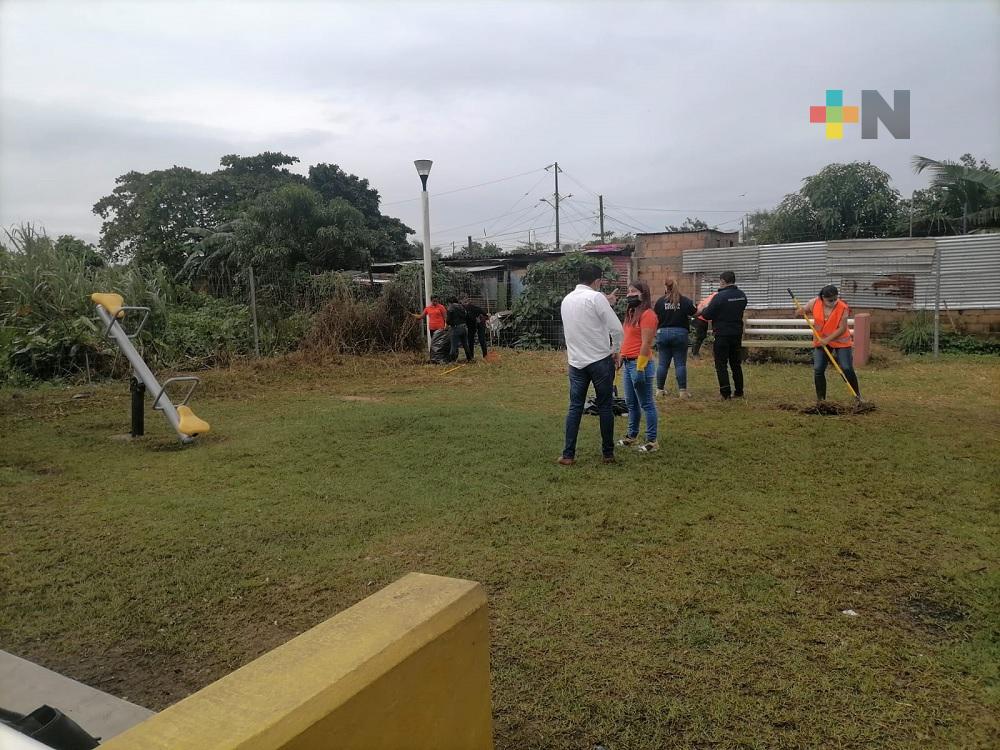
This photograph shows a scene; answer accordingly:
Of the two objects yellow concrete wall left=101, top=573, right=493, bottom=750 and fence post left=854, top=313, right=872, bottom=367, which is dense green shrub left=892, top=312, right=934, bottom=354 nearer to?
fence post left=854, top=313, right=872, bottom=367

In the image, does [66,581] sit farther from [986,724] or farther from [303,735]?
[986,724]

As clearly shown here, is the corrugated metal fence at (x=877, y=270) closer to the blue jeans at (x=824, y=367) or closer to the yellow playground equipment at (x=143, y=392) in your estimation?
the blue jeans at (x=824, y=367)

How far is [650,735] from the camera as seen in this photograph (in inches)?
96.0

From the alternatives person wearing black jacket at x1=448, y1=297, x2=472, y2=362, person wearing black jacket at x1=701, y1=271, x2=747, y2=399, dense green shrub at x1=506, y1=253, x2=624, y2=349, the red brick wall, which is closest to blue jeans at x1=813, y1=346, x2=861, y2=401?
person wearing black jacket at x1=701, y1=271, x2=747, y2=399

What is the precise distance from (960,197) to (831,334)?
1177cm

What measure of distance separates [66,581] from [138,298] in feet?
37.2

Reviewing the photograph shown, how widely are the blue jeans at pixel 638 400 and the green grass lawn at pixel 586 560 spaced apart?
1.23 feet

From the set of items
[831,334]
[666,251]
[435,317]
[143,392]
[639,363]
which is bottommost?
[143,392]

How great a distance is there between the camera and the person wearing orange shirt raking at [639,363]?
6324mm

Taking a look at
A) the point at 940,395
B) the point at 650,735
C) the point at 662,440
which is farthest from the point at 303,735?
the point at 940,395

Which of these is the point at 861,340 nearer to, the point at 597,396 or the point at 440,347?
the point at 440,347

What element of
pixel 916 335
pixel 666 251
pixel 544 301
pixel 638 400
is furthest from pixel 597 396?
pixel 666 251

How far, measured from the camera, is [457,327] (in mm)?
13805

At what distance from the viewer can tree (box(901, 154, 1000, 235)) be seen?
15.6 meters
